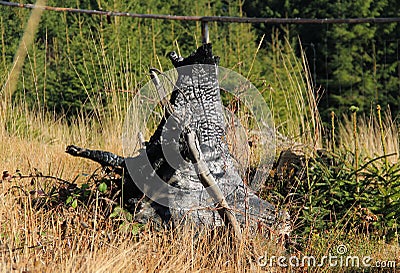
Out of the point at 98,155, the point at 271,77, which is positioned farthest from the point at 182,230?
the point at 271,77

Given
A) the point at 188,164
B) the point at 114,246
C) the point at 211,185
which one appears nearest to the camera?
the point at 114,246

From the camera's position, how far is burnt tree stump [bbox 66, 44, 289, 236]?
101 inches

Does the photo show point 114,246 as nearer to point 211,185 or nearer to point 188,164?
point 211,185

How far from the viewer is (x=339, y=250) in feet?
8.60

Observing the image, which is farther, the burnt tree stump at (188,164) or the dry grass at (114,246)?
the burnt tree stump at (188,164)

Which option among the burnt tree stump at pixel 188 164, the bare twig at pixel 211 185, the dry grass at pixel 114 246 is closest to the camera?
the dry grass at pixel 114 246

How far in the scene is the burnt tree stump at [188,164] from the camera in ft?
8.43

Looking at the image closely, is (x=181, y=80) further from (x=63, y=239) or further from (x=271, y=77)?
(x=271, y=77)

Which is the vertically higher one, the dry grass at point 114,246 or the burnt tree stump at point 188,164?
the burnt tree stump at point 188,164

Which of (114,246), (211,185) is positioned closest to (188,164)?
(211,185)

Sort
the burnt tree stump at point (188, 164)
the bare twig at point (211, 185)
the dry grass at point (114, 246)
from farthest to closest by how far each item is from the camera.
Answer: the burnt tree stump at point (188, 164)
the bare twig at point (211, 185)
the dry grass at point (114, 246)

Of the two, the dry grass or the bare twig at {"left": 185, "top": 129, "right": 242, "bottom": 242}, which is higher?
the bare twig at {"left": 185, "top": 129, "right": 242, "bottom": 242}

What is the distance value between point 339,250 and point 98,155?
118cm

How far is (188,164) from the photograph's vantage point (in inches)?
103
